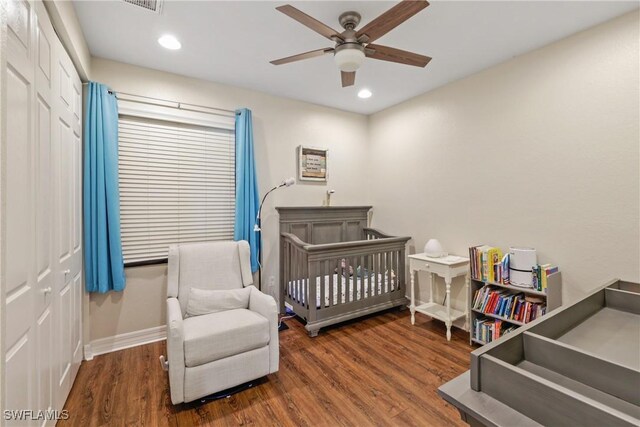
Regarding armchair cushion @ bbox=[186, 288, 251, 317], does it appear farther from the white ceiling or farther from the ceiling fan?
the white ceiling

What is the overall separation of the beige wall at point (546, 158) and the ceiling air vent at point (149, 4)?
2755 mm

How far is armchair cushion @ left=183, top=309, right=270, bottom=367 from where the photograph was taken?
6.18 ft

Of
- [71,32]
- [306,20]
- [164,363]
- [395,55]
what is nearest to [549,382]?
[306,20]

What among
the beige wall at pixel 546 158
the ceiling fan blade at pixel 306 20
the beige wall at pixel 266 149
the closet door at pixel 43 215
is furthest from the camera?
the beige wall at pixel 266 149

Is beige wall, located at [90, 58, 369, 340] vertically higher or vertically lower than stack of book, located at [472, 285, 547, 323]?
higher

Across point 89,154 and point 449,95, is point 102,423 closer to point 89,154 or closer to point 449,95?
point 89,154

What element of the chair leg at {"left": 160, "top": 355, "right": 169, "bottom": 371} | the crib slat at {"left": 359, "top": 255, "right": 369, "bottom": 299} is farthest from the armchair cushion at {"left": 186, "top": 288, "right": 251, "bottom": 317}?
the crib slat at {"left": 359, "top": 255, "right": 369, "bottom": 299}

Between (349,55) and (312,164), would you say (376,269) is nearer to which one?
(312,164)

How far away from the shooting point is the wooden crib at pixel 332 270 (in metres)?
2.92

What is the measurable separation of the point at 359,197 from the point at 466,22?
95.6 inches

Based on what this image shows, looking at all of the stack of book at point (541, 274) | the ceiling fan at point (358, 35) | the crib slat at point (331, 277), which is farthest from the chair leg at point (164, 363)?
the stack of book at point (541, 274)

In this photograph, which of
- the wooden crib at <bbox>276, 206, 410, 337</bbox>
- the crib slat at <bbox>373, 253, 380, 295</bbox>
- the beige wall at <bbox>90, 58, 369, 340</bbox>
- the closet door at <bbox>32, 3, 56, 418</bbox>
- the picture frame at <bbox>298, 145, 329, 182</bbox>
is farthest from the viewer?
the picture frame at <bbox>298, 145, 329, 182</bbox>

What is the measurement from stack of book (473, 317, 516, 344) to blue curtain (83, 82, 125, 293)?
3229 mm

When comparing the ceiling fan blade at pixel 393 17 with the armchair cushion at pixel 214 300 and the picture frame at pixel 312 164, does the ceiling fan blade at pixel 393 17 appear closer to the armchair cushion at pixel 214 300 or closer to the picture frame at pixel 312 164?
the picture frame at pixel 312 164
